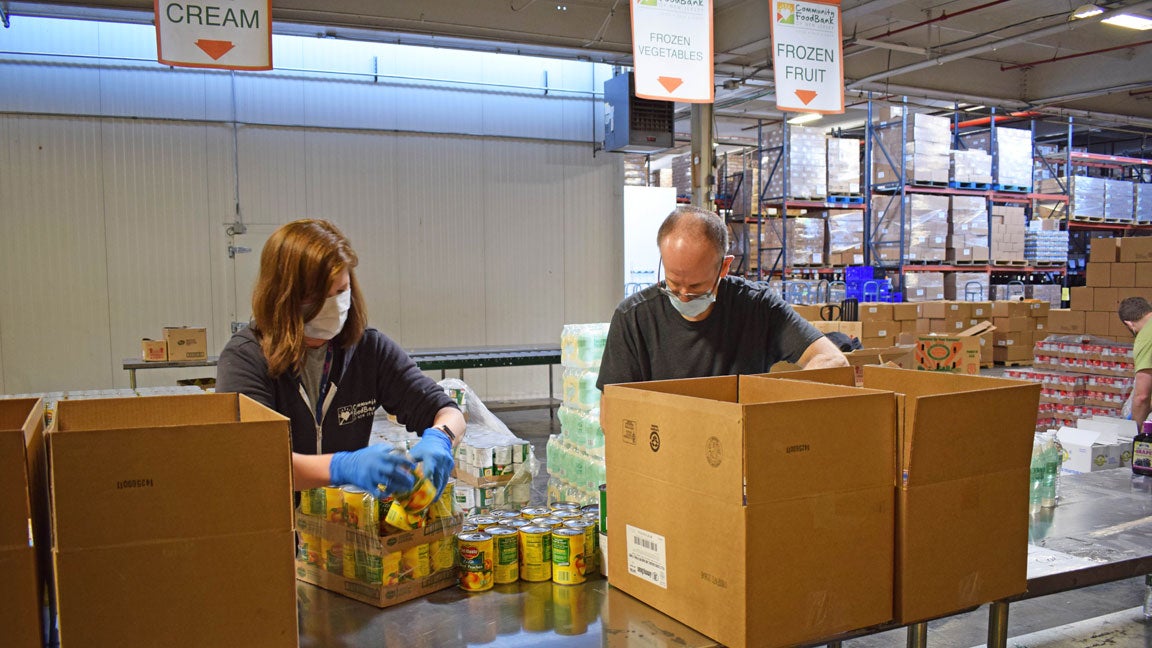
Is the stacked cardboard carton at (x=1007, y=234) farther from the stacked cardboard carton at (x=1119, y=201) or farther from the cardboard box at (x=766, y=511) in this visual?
the cardboard box at (x=766, y=511)

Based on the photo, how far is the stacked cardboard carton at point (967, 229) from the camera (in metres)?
11.5

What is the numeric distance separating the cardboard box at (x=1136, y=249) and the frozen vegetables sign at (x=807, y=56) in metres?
3.76

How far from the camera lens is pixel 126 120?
8406mm

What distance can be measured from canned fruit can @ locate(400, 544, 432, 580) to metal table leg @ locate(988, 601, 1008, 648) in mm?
1399

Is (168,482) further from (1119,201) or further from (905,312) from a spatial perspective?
(1119,201)

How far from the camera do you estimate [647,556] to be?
1678 mm

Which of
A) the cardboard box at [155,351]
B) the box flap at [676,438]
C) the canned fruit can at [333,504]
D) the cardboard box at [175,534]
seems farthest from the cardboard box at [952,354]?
the cardboard box at [155,351]

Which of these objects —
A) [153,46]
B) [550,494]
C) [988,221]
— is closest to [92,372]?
[153,46]

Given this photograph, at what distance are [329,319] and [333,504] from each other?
1.63 ft

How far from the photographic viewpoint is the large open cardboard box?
156cm

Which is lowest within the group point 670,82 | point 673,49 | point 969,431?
point 969,431

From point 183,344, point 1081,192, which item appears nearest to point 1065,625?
point 183,344

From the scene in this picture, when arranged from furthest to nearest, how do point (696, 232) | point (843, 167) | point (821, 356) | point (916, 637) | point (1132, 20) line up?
point (843, 167), point (1132, 20), point (821, 356), point (696, 232), point (916, 637)

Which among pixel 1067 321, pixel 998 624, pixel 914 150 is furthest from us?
pixel 914 150
